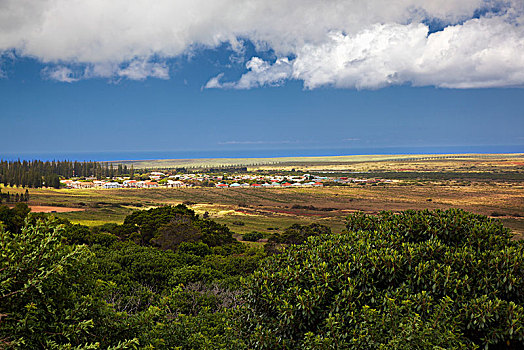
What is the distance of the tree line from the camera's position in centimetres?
11088

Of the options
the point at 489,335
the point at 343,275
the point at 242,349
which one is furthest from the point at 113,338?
the point at 489,335

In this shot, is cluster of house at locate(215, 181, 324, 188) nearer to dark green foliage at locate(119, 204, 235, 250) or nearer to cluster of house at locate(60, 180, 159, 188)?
cluster of house at locate(60, 180, 159, 188)

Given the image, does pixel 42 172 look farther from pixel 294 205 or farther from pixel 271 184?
pixel 294 205

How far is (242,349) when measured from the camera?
6.84 m

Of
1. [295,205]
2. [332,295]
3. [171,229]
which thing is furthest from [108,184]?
[332,295]

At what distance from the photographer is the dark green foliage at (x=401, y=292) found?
219 inches

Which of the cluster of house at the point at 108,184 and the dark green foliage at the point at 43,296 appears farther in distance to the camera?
the cluster of house at the point at 108,184

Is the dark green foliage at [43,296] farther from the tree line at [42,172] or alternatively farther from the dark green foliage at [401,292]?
the tree line at [42,172]

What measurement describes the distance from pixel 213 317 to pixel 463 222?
21.3 ft

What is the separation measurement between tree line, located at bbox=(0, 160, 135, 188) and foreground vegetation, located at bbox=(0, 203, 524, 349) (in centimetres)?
11950

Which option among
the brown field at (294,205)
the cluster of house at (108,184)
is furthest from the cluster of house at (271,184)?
the cluster of house at (108,184)

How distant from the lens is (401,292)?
6.34 metres

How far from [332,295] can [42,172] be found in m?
169

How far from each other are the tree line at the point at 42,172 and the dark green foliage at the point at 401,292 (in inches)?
4733
